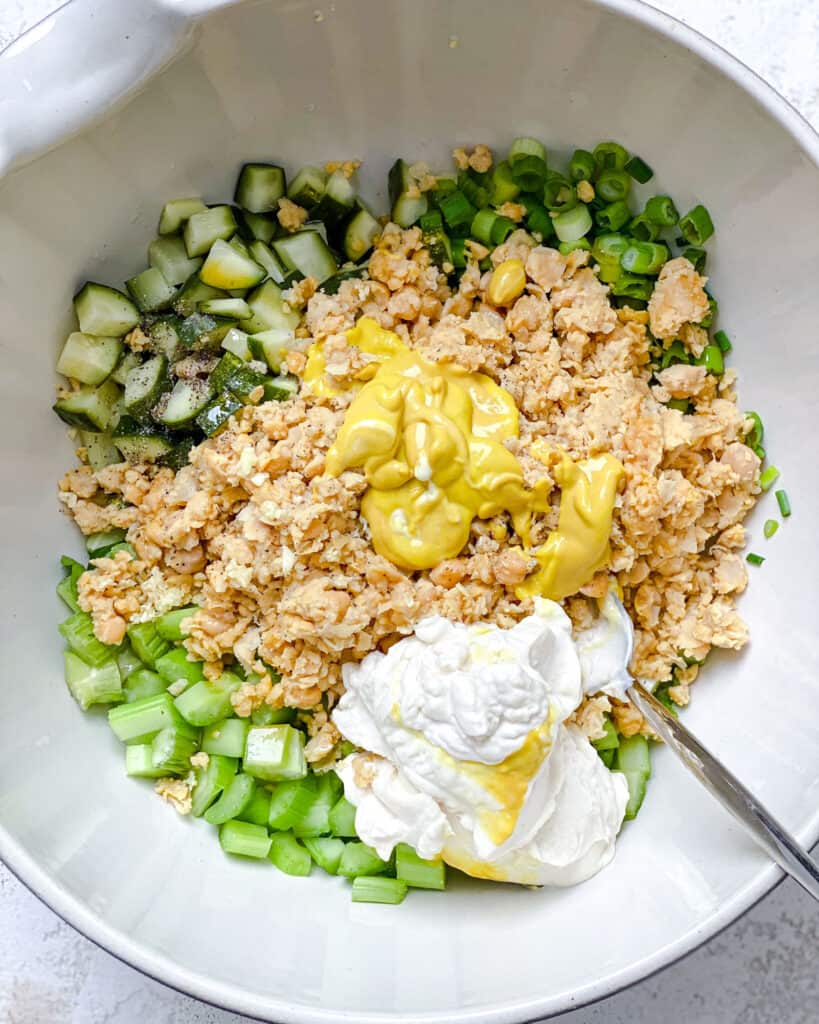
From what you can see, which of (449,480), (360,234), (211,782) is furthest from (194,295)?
(211,782)

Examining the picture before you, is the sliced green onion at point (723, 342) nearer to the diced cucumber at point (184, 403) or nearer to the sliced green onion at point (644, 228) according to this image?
the sliced green onion at point (644, 228)

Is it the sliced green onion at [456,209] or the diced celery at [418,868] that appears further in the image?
the sliced green onion at [456,209]

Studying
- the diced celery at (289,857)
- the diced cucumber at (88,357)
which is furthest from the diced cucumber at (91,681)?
the diced cucumber at (88,357)

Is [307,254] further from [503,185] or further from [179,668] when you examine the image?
[179,668]

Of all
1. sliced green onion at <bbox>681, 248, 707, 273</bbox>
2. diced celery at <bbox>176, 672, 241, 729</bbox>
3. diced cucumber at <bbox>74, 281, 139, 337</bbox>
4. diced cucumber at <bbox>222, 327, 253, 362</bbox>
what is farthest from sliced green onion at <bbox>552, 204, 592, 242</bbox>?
diced celery at <bbox>176, 672, 241, 729</bbox>

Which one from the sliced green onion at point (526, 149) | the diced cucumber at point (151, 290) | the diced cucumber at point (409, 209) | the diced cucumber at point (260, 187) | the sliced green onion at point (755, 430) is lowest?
the diced cucumber at point (151, 290)

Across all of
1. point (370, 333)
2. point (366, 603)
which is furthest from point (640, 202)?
point (366, 603)

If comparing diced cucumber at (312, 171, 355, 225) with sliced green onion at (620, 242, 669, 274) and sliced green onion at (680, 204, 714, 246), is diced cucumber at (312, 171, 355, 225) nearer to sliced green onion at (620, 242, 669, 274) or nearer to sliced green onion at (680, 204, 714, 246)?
sliced green onion at (620, 242, 669, 274)
